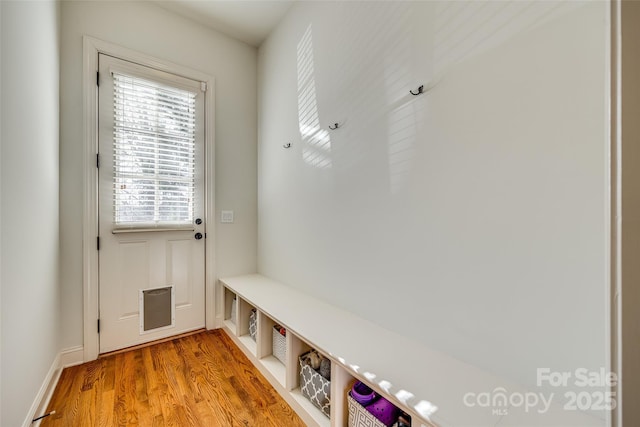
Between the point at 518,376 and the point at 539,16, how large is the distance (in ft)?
4.36

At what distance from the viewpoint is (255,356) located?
75.7 inches

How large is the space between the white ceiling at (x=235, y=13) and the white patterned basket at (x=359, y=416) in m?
2.87

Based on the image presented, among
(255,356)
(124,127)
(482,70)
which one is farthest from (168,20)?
(255,356)

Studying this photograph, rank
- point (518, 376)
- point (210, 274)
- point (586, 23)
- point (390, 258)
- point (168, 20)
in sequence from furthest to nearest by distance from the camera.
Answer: point (210, 274) < point (168, 20) < point (390, 258) < point (518, 376) < point (586, 23)

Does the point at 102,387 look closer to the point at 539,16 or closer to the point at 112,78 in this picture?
the point at 112,78

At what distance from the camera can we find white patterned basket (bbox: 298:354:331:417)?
1382 mm

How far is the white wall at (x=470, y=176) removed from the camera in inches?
34.7

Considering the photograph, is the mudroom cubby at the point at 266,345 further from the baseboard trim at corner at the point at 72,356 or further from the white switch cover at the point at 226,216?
the baseboard trim at corner at the point at 72,356

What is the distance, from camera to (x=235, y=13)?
7.73 ft
